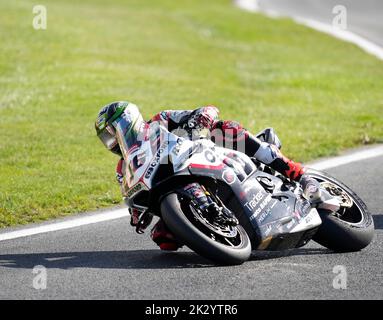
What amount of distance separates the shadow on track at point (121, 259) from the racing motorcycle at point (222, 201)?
248 mm

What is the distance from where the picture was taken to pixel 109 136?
7.51 metres

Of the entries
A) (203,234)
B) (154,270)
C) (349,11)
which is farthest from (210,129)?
(349,11)

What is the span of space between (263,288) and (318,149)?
6.35 m

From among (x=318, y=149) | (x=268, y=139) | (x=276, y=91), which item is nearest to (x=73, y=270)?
(x=268, y=139)

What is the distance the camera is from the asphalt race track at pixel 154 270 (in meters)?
6.52

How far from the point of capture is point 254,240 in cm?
738

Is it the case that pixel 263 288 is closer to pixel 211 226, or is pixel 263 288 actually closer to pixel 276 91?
pixel 211 226
